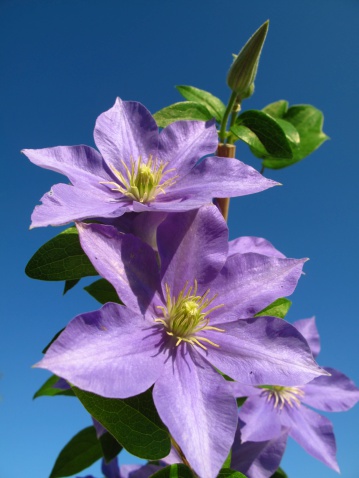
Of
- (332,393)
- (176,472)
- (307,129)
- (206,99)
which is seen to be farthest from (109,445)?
(307,129)

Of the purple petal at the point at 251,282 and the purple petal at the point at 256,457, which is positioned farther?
the purple petal at the point at 256,457

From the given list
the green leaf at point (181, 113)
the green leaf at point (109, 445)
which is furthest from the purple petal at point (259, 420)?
the green leaf at point (181, 113)

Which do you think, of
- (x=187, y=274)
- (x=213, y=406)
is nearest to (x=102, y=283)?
(x=187, y=274)

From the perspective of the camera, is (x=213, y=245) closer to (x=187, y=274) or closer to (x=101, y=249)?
(x=187, y=274)

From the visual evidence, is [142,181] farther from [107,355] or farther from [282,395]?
[282,395]

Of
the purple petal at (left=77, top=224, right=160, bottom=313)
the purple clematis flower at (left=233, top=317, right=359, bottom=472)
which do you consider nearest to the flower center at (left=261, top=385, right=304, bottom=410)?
the purple clematis flower at (left=233, top=317, right=359, bottom=472)

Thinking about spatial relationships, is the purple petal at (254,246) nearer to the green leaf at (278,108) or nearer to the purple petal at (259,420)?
the purple petal at (259,420)
